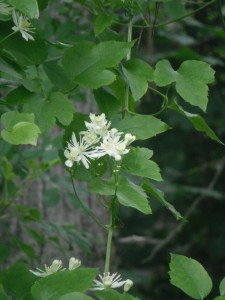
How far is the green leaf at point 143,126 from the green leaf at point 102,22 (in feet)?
0.58

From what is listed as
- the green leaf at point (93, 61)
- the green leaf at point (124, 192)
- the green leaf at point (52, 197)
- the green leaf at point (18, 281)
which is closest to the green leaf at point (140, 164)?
the green leaf at point (124, 192)

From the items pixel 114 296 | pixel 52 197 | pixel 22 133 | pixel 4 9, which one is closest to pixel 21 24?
pixel 4 9

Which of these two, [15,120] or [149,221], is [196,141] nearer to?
[149,221]

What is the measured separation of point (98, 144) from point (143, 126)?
3.6 inches

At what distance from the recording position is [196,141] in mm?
4516

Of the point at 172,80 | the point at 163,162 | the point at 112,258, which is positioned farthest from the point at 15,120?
the point at 163,162

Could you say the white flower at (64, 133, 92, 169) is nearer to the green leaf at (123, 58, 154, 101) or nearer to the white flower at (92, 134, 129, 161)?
the white flower at (92, 134, 129, 161)

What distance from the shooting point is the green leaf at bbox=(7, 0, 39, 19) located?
3.79ft

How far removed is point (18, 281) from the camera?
1.25 metres

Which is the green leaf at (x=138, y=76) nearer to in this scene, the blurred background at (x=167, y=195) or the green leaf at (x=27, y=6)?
the green leaf at (x=27, y=6)

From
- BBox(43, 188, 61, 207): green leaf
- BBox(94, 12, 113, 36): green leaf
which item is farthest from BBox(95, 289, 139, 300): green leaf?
BBox(43, 188, 61, 207): green leaf

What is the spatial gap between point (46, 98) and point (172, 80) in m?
0.22

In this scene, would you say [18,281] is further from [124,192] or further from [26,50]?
[26,50]

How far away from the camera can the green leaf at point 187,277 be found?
3.99 feet
